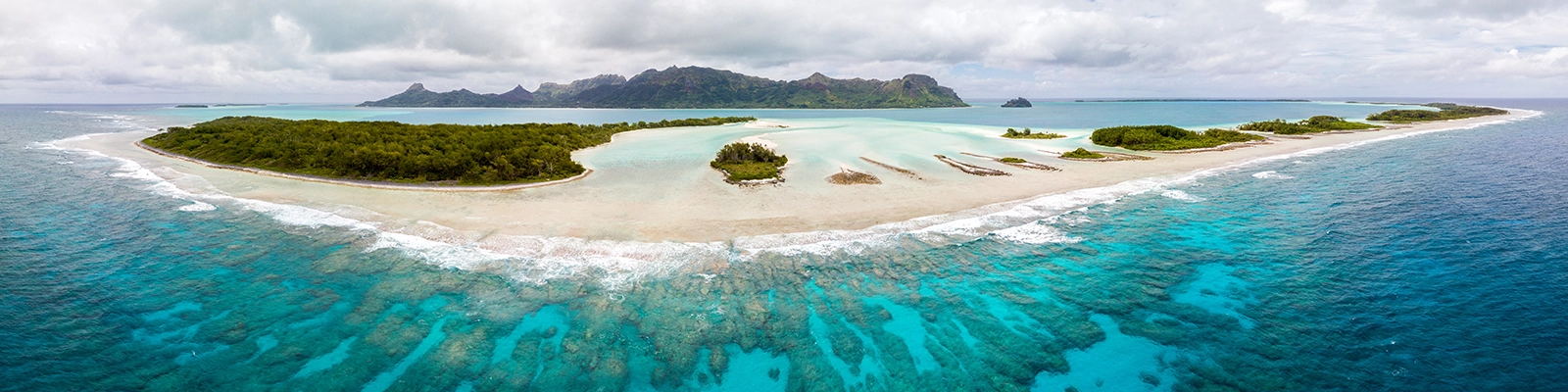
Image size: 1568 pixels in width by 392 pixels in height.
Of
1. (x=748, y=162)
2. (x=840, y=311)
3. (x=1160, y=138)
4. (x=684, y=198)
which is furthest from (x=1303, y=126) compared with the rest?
(x=840, y=311)

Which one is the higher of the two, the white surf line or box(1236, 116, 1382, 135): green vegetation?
box(1236, 116, 1382, 135): green vegetation

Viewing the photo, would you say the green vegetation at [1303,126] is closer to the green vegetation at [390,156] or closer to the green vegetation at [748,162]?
the green vegetation at [748,162]

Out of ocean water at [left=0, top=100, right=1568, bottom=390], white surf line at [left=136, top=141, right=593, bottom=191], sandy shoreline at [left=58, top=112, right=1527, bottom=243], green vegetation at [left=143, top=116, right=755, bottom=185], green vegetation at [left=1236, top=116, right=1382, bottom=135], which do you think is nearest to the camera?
ocean water at [left=0, top=100, right=1568, bottom=390]

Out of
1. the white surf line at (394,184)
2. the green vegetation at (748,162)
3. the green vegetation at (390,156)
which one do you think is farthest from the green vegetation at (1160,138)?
the green vegetation at (390,156)

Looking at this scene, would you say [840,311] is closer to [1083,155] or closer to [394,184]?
[394,184]

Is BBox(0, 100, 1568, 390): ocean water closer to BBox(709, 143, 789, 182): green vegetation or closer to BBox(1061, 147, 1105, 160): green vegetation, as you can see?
BBox(709, 143, 789, 182): green vegetation

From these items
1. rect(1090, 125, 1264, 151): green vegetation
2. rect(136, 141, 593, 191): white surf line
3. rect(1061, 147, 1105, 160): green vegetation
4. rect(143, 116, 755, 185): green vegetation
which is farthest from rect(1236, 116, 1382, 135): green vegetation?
rect(143, 116, 755, 185): green vegetation
